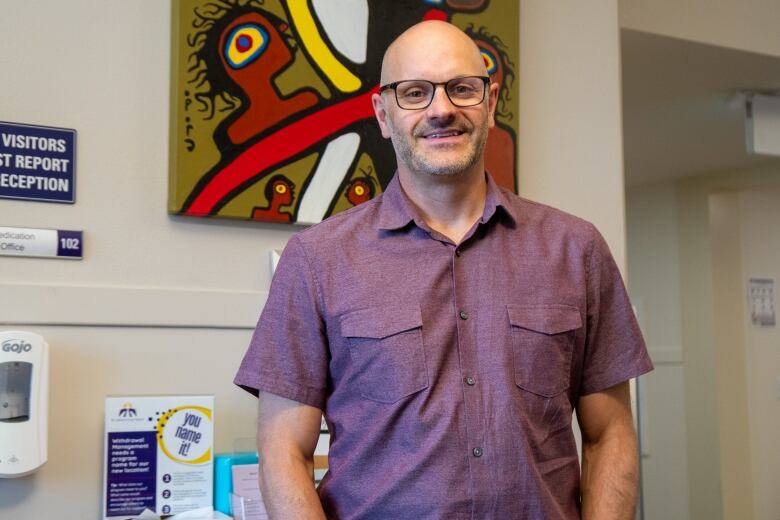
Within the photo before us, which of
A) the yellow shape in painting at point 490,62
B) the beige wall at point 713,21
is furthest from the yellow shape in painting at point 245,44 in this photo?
the beige wall at point 713,21

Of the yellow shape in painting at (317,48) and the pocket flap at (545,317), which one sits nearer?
the pocket flap at (545,317)

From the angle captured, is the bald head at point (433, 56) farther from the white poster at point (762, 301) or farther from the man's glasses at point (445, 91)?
the white poster at point (762, 301)

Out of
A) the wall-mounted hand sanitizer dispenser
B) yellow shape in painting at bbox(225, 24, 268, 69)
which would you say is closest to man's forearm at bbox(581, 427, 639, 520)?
the wall-mounted hand sanitizer dispenser

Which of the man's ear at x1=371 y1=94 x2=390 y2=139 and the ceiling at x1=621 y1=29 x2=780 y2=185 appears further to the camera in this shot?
the ceiling at x1=621 y1=29 x2=780 y2=185

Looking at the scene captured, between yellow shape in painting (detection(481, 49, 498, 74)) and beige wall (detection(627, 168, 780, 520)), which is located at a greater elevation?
yellow shape in painting (detection(481, 49, 498, 74))

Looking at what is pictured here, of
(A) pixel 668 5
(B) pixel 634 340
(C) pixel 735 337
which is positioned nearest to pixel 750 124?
(A) pixel 668 5

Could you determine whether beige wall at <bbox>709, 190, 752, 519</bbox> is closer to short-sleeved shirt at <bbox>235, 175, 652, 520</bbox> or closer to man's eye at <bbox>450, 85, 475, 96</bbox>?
short-sleeved shirt at <bbox>235, 175, 652, 520</bbox>

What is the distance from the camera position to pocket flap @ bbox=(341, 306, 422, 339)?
127 cm

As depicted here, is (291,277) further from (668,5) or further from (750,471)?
(750,471)

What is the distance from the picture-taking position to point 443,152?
1.31 meters

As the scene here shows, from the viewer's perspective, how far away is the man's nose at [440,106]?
1.31 m

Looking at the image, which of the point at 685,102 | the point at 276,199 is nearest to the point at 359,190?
the point at 276,199

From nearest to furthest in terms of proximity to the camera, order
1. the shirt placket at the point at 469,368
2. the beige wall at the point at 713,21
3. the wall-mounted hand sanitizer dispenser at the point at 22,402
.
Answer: the shirt placket at the point at 469,368 < the wall-mounted hand sanitizer dispenser at the point at 22,402 < the beige wall at the point at 713,21

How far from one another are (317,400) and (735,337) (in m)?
4.50
